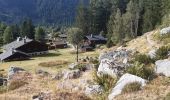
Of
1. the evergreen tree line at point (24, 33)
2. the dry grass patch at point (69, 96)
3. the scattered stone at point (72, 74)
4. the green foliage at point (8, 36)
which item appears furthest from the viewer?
the evergreen tree line at point (24, 33)

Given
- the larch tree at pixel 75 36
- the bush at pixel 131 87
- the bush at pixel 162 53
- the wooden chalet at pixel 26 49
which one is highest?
the bush at pixel 162 53

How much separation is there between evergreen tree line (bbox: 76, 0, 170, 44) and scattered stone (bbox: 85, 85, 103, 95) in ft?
248

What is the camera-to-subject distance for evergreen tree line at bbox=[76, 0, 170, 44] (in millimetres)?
114062

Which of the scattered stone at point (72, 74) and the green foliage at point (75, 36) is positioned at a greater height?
the scattered stone at point (72, 74)

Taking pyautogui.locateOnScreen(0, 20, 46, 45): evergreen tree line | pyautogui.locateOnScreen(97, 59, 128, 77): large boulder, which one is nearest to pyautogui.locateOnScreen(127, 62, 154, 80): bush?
pyautogui.locateOnScreen(97, 59, 128, 77): large boulder

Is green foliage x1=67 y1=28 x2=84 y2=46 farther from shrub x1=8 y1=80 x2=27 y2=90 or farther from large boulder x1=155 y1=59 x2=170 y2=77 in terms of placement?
large boulder x1=155 y1=59 x2=170 y2=77

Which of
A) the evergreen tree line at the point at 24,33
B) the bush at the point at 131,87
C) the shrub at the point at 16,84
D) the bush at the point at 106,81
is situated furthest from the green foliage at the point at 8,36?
the bush at the point at 131,87

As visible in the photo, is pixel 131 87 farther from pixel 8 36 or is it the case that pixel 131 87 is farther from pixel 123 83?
pixel 8 36

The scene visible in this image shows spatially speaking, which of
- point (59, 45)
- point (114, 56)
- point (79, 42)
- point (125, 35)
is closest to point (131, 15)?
point (125, 35)

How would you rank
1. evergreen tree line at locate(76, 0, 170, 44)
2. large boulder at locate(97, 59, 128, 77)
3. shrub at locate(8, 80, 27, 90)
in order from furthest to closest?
evergreen tree line at locate(76, 0, 170, 44) < shrub at locate(8, 80, 27, 90) < large boulder at locate(97, 59, 128, 77)

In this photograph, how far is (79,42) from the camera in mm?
113000

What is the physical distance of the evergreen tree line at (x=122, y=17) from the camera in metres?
114

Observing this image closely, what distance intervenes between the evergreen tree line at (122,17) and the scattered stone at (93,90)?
75.6 m

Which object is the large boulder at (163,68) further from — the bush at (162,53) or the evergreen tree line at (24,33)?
the evergreen tree line at (24,33)
